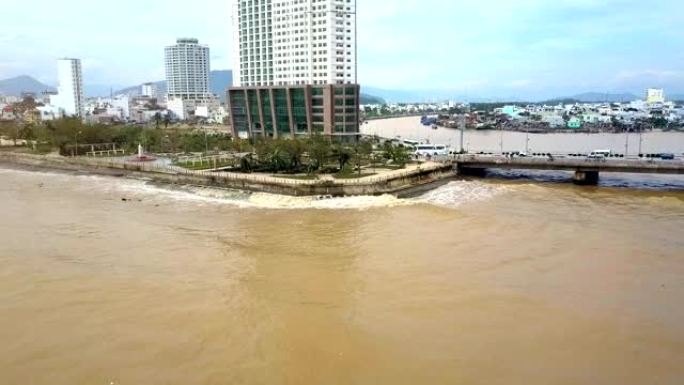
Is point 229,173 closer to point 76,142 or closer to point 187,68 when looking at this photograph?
point 76,142

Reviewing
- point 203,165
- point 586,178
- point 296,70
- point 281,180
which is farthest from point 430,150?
point 296,70

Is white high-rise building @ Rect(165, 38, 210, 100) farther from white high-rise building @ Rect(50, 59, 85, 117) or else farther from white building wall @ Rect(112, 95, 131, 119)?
white high-rise building @ Rect(50, 59, 85, 117)

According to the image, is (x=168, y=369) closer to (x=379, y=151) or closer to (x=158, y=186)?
(x=158, y=186)

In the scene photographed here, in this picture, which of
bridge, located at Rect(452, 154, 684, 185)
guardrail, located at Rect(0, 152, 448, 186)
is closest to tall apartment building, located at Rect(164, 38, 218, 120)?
guardrail, located at Rect(0, 152, 448, 186)

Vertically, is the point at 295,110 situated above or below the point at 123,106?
below

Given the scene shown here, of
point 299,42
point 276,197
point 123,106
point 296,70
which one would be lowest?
point 276,197
